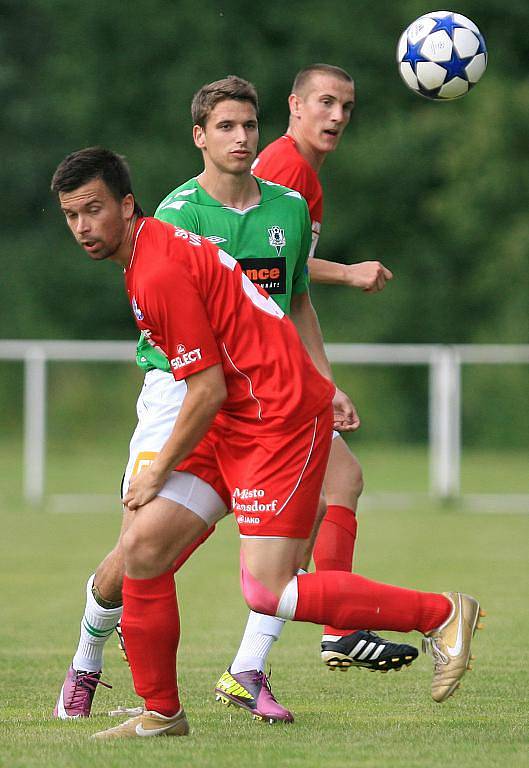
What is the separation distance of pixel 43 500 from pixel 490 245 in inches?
629

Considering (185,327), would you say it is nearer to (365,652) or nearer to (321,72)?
(365,652)

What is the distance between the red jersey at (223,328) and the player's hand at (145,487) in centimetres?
31

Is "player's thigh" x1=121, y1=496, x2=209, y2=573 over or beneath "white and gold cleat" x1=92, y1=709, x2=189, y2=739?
over

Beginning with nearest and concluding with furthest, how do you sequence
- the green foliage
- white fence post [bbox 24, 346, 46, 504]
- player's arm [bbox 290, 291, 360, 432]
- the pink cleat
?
the pink cleat → player's arm [bbox 290, 291, 360, 432] → white fence post [bbox 24, 346, 46, 504] → the green foliage

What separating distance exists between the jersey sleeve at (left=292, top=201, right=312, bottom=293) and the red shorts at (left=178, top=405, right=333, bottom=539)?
1024 millimetres

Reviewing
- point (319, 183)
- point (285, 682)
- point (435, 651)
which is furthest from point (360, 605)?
point (319, 183)

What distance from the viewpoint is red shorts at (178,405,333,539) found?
15.7 ft

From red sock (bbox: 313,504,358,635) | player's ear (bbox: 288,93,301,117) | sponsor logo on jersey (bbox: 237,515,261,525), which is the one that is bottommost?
red sock (bbox: 313,504,358,635)

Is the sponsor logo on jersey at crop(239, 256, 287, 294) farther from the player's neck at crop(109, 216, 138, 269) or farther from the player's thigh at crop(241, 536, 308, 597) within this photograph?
the player's thigh at crop(241, 536, 308, 597)

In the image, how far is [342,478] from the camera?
644 cm

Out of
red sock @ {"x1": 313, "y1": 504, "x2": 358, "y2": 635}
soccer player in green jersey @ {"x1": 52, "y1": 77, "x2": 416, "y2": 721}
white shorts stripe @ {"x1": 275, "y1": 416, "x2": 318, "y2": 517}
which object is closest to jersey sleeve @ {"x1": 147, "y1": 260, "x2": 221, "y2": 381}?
white shorts stripe @ {"x1": 275, "y1": 416, "x2": 318, "y2": 517}

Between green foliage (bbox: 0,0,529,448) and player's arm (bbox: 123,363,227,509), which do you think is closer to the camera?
player's arm (bbox: 123,363,227,509)

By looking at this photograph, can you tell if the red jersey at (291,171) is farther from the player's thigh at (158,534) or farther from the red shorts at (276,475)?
the player's thigh at (158,534)

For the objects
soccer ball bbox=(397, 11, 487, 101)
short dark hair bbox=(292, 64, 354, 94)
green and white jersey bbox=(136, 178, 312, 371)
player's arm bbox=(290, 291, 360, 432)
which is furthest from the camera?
soccer ball bbox=(397, 11, 487, 101)
